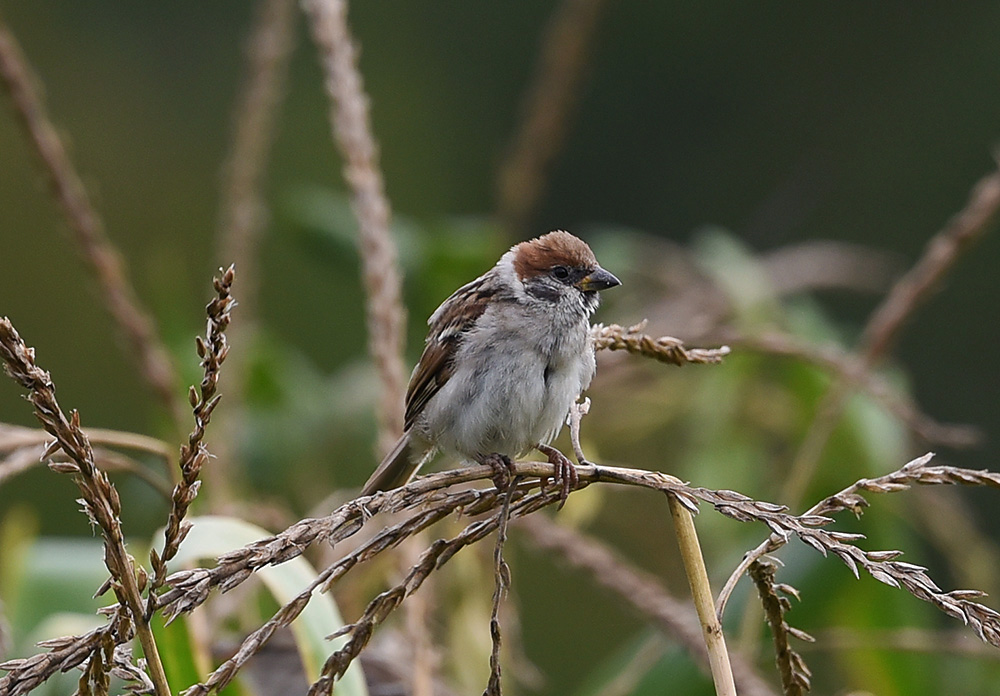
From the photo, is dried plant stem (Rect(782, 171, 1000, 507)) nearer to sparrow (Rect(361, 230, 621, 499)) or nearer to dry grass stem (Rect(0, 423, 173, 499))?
sparrow (Rect(361, 230, 621, 499))

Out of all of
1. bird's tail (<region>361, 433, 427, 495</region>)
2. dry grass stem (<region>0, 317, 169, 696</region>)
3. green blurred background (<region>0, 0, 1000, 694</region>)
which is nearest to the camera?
dry grass stem (<region>0, 317, 169, 696</region>)

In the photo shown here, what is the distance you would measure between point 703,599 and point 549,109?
5.66ft

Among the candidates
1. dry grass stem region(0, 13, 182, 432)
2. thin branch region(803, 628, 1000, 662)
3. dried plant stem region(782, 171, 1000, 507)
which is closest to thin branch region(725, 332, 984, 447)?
dried plant stem region(782, 171, 1000, 507)

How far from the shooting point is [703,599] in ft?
2.55

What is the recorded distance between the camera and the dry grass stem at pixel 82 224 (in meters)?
1.42

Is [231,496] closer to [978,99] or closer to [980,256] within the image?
[980,256]

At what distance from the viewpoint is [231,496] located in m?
1.86

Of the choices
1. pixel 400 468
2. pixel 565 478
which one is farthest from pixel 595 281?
pixel 565 478

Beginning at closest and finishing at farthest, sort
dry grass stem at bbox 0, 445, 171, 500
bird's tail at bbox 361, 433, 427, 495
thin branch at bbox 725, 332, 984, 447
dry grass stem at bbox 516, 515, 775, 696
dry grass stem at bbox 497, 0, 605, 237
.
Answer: dry grass stem at bbox 0, 445, 171, 500 → dry grass stem at bbox 516, 515, 775, 696 → thin branch at bbox 725, 332, 984, 447 → bird's tail at bbox 361, 433, 427, 495 → dry grass stem at bbox 497, 0, 605, 237

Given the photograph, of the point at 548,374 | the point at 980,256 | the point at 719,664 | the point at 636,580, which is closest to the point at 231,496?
the point at 548,374

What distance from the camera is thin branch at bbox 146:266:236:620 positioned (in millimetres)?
655

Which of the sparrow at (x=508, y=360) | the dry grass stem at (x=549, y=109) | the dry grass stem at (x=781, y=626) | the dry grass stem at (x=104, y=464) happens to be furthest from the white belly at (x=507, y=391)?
the dry grass stem at (x=781, y=626)

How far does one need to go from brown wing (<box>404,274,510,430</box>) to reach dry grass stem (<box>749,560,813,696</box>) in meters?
1.01

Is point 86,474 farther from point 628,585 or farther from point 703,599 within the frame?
point 628,585
